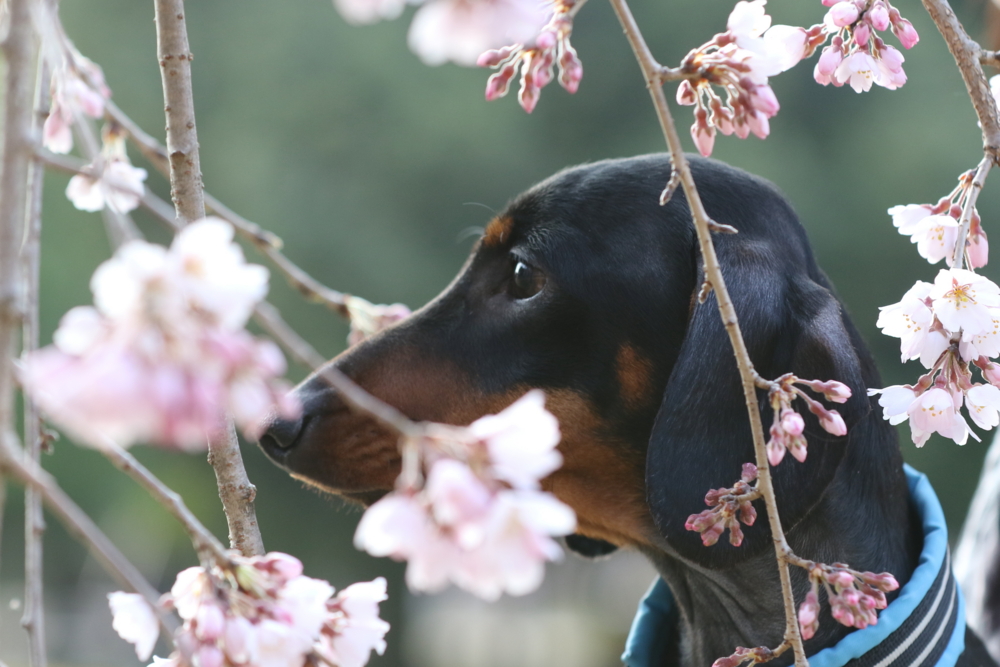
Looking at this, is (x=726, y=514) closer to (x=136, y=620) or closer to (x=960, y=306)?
(x=960, y=306)

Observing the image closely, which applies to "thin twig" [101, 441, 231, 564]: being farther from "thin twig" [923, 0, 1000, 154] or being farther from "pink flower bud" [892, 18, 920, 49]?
"pink flower bud" [892, 18, 920, 49]

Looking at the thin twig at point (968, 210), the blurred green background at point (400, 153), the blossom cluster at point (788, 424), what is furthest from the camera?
the blurred green background at point (400, 153)

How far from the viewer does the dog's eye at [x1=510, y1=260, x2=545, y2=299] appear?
2.26 m

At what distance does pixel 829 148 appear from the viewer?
493 inches

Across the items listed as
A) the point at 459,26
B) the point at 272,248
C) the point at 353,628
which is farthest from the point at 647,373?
the point at 459,26

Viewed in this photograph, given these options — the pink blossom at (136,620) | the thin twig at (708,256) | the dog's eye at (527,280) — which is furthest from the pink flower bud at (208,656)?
the dog's eye at (527,280)

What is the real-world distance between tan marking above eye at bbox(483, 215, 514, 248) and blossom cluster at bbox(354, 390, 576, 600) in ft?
5.30

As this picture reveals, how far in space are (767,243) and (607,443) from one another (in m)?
0.56

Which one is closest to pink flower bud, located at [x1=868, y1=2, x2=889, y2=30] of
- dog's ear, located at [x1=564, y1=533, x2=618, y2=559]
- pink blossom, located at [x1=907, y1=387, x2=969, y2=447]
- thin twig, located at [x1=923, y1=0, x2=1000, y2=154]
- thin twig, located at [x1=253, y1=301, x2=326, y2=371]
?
thin twig, located at [x1=923, y1=0, x2=1000, y2=154]

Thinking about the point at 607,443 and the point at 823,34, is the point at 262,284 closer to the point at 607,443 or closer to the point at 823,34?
the point at 823,34

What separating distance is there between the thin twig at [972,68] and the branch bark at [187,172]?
1039mm

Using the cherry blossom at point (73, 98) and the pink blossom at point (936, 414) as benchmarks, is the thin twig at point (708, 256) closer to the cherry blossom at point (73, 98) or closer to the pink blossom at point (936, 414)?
the pink blossom at point (936, 414)

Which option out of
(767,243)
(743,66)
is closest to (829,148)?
(767,243)

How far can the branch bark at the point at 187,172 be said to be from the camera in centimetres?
120
